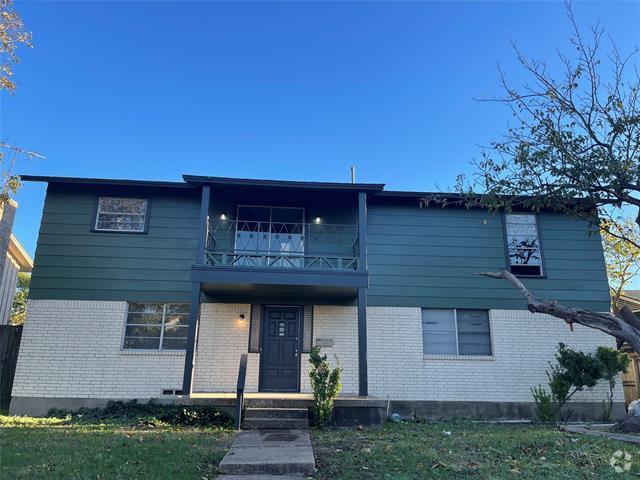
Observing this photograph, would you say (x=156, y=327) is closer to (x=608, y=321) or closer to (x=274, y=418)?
(x=274, y=418)

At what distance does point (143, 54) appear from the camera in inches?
523

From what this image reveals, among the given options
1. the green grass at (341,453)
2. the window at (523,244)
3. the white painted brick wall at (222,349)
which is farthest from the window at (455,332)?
the white painted brick wall at (222,349)

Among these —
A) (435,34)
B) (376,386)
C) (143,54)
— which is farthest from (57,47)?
(376,386)

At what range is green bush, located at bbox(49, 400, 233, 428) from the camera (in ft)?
29.0

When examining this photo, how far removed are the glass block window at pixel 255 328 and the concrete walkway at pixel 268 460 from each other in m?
3.91

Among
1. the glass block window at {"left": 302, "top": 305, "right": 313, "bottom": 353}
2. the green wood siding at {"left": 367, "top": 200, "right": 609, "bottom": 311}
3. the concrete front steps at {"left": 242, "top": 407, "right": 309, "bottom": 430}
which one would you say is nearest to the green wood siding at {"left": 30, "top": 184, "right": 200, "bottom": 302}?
the glass block window at {"left": 302, "top": 305, "right": 313, "bottom": 353}

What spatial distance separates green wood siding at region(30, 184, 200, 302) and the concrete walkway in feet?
16.7

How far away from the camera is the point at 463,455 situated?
19.9 feet

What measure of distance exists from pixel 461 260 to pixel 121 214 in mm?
8884

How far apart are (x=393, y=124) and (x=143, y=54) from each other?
8.46 metres

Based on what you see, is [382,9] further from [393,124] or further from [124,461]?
[124,461]

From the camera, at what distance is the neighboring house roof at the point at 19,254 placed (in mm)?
16663

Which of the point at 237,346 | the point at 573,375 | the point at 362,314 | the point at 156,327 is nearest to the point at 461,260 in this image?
the point at 362,314

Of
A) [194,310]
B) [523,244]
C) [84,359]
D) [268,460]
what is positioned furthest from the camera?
[523,244]
